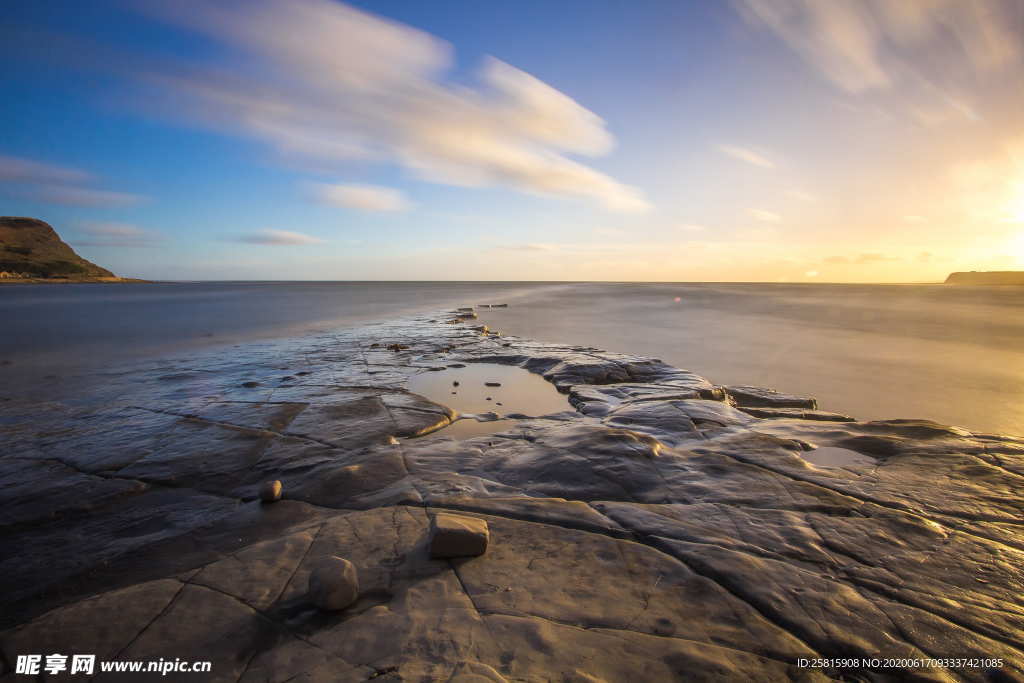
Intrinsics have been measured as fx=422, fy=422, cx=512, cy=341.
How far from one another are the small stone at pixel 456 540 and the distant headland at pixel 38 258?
434ft

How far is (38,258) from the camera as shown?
10269cm

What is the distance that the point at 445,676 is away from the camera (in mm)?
2170

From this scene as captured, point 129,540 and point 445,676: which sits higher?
point 445,676

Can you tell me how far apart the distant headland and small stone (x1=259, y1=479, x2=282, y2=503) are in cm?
12986

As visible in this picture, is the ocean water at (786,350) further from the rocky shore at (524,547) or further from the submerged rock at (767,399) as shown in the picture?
the rocky shore at (524,547)

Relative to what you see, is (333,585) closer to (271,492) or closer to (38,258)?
(271,492)

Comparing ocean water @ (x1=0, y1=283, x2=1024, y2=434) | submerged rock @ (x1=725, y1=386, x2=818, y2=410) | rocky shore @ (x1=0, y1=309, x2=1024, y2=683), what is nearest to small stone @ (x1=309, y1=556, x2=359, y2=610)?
rocky shore @ (x1=0, y1=309, x2=1024, y2=683)

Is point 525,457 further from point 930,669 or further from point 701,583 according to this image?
point 930,669

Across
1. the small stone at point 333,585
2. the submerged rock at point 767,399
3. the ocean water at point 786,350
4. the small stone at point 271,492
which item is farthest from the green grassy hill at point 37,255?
the submerged rock at point 767,399

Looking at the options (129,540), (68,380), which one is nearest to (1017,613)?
(129,540)

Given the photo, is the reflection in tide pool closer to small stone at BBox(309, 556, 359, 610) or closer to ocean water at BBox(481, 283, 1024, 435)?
small stone at BBox(309, 556, 359, 610)

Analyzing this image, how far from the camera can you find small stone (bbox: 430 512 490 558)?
10.6 ft

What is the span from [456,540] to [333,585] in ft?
2.94

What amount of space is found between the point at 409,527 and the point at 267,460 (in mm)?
2863
